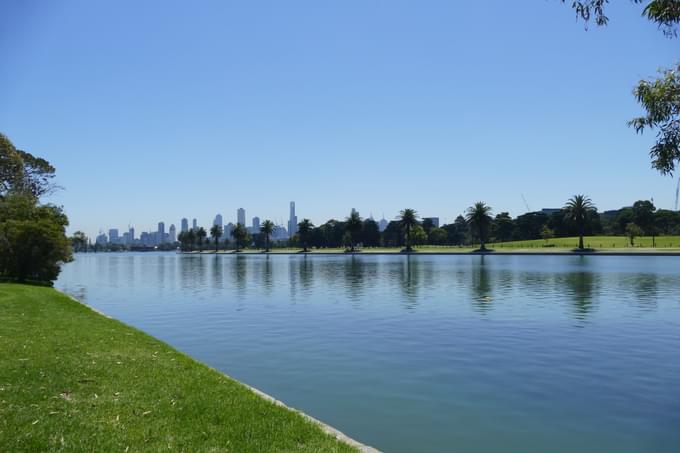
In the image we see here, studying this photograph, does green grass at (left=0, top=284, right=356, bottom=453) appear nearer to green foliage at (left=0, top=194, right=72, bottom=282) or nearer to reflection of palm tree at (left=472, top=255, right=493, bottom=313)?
reflection of palm tree at (left=472, top=255, right=493, bottom=313)

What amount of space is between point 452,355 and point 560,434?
674 centimetres

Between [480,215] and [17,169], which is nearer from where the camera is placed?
[17,169]

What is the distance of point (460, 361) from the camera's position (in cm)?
1575

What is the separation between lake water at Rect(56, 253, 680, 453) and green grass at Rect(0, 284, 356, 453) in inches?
90.0

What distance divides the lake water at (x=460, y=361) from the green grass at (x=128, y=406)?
229 cm

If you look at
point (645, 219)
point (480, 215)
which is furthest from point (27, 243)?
point (645, 219)

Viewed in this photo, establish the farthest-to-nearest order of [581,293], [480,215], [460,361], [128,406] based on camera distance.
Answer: [480,215] → [581,293] → [460,361] → [128,406]

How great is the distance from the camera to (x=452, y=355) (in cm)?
1659

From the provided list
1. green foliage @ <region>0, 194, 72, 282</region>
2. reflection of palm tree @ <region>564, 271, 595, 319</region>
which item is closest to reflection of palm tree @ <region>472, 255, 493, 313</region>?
reflection of palm tree @ <region>564, 271, 595, 319</region>

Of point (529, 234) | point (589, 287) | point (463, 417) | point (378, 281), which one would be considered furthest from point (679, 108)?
point (529, 234)

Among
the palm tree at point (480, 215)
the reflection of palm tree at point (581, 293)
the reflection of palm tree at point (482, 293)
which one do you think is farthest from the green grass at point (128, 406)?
the palm tree at point (480, 215)

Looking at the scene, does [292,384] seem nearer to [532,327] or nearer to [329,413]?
[329,413]

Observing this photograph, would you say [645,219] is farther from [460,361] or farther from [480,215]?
[460,361]

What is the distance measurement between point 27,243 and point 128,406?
37.4 metres
